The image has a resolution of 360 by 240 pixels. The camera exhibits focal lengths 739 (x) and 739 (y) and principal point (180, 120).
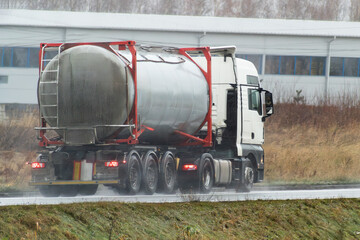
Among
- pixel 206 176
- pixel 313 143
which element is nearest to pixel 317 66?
pixel 313 143

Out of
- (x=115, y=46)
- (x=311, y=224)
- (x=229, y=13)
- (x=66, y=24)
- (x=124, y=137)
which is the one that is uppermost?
(x=229, y=13)

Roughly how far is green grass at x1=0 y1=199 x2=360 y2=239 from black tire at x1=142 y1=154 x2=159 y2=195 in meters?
3.43

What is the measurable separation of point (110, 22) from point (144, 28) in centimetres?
207

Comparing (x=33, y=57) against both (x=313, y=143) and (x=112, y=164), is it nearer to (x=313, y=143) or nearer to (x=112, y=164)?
(x=313, y=143)

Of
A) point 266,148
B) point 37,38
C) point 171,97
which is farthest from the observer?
point 37,38

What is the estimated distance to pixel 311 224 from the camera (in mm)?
12836

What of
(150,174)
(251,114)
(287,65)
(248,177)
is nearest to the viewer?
(150,174)

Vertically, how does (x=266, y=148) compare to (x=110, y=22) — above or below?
below

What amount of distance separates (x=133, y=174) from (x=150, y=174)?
2.75 ft

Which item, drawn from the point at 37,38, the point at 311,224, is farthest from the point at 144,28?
the point at 311,224

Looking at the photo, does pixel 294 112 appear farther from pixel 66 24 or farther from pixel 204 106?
pixel 204 106

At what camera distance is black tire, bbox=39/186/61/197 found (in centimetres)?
1589

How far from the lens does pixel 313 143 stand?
33.2 meters

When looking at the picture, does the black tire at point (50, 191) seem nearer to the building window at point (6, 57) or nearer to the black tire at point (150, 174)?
the black tire at point (150, 174)
